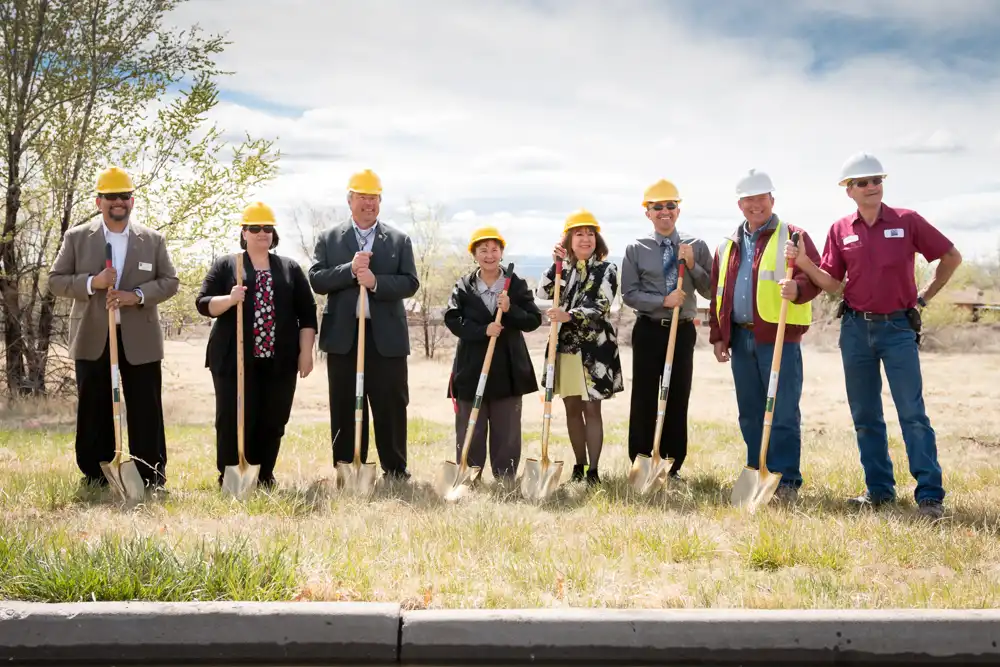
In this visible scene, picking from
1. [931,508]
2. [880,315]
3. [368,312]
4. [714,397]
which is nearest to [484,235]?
[368,312]

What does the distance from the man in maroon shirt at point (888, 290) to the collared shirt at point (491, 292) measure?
6.80 feet

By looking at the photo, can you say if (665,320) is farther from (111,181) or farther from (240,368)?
(111,181)

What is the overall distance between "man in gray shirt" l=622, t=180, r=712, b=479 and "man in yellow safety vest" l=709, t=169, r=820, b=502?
297mm

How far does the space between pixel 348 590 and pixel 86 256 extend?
3466 mm

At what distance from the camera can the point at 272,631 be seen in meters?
→ 3.69

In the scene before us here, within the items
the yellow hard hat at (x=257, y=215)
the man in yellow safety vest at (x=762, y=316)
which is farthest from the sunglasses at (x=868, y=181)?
the yellow hard hat at (x=257, y=215)

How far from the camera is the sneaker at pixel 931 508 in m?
5.68

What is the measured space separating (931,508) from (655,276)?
2.35m

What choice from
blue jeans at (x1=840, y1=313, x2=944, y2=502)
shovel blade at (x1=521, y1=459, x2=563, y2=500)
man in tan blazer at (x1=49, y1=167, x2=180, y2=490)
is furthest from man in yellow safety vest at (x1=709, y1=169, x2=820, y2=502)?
man in tan blazer at (x1=49, y1=167, x2=180, y2=490)

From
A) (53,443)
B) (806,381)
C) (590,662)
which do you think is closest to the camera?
(590,662)

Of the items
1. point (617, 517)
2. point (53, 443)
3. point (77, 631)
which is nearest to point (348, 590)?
point (77, 631)

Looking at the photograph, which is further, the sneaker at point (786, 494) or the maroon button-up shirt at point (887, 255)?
the sneaker at point (786, 494)

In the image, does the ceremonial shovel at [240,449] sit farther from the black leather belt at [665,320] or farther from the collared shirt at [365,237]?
the black leather belt at [665,320]

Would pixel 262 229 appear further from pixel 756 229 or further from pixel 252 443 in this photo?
pixel 756 229
